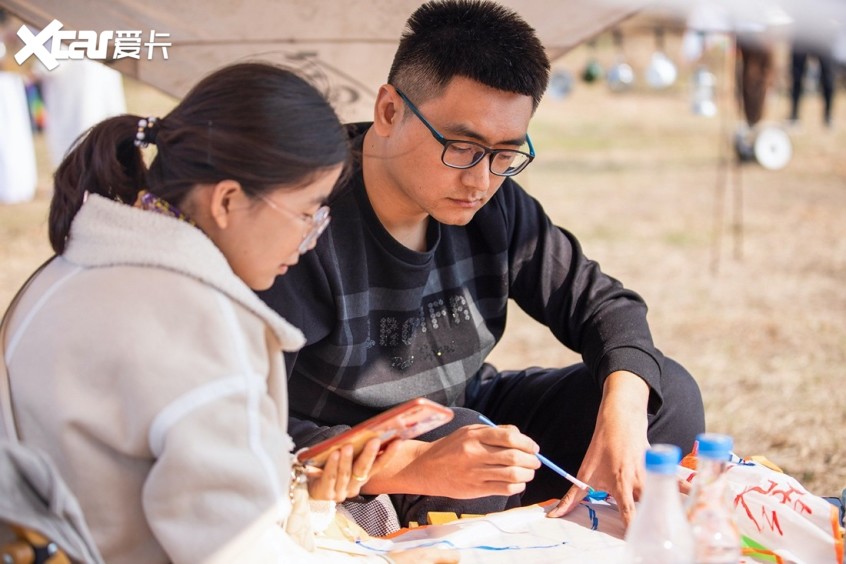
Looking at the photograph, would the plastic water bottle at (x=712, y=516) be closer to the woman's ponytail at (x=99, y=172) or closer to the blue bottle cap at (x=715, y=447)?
the blue bottle cap at (x=715, y=447)

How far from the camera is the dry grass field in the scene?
12.3 ft

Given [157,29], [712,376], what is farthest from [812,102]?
[157,29]

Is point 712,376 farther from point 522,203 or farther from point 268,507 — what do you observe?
point 268,507

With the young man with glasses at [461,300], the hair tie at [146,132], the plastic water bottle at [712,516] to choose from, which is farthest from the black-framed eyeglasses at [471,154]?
the plastic water bottle at [712,516]

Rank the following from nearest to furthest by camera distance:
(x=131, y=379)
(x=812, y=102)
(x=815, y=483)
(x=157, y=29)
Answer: (x=131, y=379) → (x=157, y=29) → (x=815, y=483) → (x=812, y=102)

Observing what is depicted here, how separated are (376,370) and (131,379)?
85 cm

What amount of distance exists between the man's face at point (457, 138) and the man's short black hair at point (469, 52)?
24 millimetres

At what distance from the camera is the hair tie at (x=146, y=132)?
1.41 meters

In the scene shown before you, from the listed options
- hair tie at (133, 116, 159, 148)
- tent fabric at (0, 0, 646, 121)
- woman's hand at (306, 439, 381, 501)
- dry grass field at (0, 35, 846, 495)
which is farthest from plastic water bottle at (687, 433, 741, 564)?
tent fabric at (0, 0, 646, 121)

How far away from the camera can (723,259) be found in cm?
610

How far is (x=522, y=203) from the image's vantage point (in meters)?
2.23

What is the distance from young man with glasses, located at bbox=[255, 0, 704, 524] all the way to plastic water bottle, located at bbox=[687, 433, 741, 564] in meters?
0.33

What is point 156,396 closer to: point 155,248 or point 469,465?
point 155,248

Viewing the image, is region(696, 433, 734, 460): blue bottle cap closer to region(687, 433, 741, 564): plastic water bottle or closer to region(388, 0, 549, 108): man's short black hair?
region(687, 433, 741, 564): plastic water bottle
